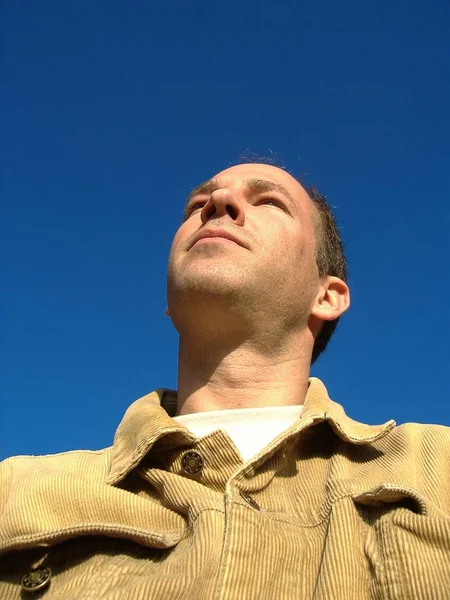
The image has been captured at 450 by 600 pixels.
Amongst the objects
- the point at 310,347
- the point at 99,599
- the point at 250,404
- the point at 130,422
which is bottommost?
the point at 99,599

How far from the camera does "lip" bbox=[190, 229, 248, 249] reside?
263cm

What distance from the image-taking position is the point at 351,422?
2.09 meters

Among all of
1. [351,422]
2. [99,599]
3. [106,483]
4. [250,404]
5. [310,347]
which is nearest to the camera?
[99,599]

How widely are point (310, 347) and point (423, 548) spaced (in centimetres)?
152

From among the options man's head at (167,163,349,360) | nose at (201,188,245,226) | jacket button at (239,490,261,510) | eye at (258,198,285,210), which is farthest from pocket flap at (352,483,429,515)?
eye at (258,198,285,210)

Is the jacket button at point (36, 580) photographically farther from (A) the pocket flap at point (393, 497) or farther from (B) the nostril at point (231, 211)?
(B) the nostril at point (231, 211)

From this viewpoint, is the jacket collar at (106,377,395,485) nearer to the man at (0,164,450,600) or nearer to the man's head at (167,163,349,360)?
the man at (0,164,450,600)

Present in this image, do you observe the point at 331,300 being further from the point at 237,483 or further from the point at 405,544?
the point at 405,544

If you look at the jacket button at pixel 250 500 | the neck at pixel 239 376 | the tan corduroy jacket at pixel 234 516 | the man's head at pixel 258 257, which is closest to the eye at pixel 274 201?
the man's head at pixel 258 257

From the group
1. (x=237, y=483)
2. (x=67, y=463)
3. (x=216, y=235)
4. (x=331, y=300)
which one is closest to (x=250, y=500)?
(x=237, y=483)

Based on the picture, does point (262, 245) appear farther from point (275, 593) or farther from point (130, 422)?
point (275, 593)

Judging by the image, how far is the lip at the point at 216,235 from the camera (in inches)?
104

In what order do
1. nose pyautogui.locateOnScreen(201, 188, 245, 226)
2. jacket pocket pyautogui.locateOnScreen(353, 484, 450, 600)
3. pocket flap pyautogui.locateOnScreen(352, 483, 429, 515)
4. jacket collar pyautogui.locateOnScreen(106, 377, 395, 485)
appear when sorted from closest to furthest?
jacket pocket pyautogui.locateOnScreen(353, 484, 450, 600) < pocket flap pyautogui.locateOnScreen(352, 483, 429, 515) < jacket collar pyautogui.locateOnScreen(106, 377, 395, 485) < nose pyautogui.locateOnScreen(201, 188, 245, 226)

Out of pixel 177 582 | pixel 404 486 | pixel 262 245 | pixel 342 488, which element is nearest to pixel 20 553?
pixel 177 582
